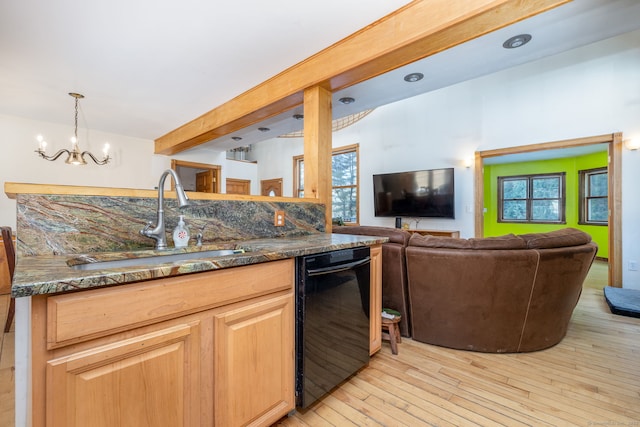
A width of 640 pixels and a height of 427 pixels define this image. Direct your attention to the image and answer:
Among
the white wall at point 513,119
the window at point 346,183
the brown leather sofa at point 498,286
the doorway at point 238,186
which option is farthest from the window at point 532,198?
the doorway at point 238,186

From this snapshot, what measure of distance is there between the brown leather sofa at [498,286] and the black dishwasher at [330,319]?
2.15ft

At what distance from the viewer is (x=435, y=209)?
5105 mm

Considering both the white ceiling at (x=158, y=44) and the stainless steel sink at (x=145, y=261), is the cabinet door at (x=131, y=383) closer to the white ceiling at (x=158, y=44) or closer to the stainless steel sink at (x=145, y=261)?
the stainless steel sink at (x=145, y=261)

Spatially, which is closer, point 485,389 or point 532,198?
point 485,389

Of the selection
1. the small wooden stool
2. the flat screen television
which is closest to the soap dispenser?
the small wooden stool

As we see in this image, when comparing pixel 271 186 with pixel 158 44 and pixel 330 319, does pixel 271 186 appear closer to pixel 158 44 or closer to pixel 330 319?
pixel 158 44

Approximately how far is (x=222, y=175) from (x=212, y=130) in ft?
7.89

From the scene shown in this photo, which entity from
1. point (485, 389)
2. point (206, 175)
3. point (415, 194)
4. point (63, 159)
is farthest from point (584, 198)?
point (63, 159)

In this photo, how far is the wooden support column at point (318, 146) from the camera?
245cm

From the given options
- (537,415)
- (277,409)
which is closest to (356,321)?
(277,409)

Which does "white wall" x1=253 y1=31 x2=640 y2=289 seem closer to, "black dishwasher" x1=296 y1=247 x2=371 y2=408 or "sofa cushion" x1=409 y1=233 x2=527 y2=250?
"sofa cushion" x1=409 y1=233 x2=527 y2=250

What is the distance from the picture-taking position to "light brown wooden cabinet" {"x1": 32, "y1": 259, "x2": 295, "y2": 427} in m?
0.80

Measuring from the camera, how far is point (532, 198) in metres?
7.16

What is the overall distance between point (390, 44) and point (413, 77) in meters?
0.71
